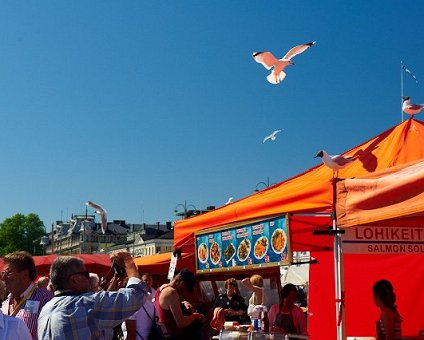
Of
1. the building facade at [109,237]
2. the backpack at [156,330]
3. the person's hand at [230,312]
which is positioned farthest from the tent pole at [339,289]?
the building facade at [109,237]

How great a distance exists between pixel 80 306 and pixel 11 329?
65cm

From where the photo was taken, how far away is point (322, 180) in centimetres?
731

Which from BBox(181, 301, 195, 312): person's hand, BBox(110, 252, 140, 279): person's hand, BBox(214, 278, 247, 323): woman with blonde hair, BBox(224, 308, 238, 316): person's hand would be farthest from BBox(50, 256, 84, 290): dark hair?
BBox(214, 278, 247, 323): woman with blonde hair

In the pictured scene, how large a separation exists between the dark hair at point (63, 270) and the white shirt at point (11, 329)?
24.5 inches

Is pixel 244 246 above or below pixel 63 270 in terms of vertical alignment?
above

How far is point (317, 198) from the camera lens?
7.00 metres

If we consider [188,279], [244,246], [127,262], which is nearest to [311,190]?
[244,246]

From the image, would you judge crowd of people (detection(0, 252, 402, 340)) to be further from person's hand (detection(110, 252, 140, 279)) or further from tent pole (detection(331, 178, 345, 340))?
tent pole (detection(331, 178, 345, 340))

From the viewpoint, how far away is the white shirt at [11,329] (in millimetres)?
3086

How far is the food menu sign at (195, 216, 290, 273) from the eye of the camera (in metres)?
6.95

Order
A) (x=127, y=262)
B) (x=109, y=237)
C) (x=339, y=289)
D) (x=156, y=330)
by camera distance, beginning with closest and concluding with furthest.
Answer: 1. (x=127, y=262)
2. (x=339, y=289)
3. (x=156, y=330)
4. (x=109, y=237)

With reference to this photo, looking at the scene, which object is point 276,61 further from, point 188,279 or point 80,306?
point 80,306

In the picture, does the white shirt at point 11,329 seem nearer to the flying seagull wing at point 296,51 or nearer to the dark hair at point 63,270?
the dark hair at point 63,270

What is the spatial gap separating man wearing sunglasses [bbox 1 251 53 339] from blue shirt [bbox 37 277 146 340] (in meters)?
1.10
